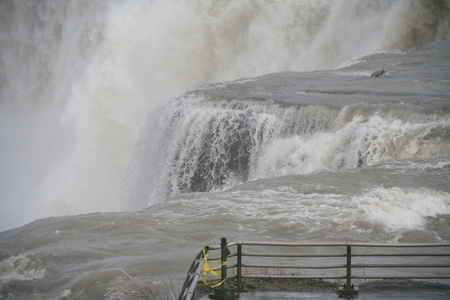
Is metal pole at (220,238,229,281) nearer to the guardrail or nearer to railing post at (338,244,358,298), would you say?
the guardrail

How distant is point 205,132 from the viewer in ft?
71.0

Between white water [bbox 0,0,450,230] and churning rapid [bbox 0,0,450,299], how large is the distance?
0.32 ft

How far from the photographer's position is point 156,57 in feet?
128

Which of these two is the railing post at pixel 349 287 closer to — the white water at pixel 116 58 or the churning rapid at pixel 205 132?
the churning rapid at pixel 205 132

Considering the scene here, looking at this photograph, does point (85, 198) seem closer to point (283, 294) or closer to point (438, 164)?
point (438, 164)

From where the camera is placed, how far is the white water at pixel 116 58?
31.5 m

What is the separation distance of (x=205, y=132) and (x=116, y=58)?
17.2 m

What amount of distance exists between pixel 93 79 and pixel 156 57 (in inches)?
182

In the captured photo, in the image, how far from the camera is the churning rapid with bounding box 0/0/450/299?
11773mm

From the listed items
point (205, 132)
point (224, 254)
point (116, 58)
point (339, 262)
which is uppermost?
point (116, 58)

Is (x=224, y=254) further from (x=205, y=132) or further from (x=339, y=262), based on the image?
(x=205, y=132)

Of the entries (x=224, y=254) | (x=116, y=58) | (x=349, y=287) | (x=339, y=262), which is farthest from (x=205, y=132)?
(x=116, y=58)

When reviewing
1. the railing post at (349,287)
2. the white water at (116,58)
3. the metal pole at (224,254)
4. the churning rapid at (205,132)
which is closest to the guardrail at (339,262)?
the railing post at (349,287)

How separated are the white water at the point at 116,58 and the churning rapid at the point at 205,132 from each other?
96mm
